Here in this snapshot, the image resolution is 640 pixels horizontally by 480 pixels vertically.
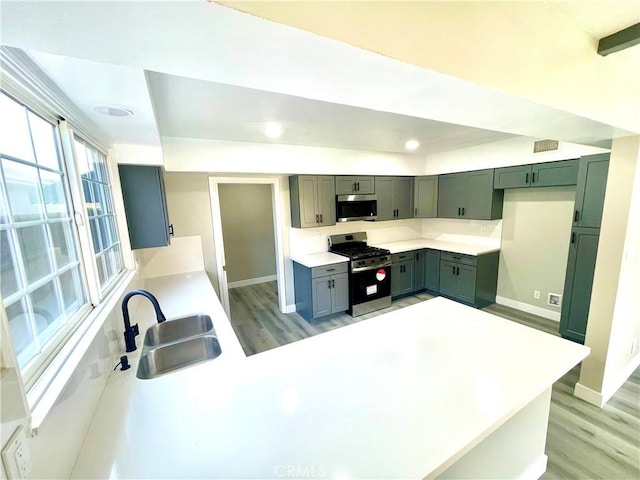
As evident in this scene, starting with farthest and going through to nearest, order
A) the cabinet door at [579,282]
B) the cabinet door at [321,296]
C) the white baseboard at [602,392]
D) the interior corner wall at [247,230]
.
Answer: the interior corner wall at [247,230] → the cabinet door at [321,296] → the cabinet door at [579,282] → the white baseboard at [602,392]

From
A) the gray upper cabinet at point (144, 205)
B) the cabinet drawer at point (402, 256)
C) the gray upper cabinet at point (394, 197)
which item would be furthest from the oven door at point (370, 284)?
the gray upper cabinet at point (144, 205)

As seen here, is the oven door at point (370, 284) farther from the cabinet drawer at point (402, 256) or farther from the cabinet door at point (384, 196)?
the cabinet door at point (384, 196)

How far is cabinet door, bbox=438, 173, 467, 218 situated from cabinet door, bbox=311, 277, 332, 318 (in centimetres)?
227

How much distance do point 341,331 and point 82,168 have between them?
1806mm

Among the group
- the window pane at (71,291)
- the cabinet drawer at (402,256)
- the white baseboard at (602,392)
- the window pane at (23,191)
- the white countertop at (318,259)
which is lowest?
the white baseboard at (602,392)

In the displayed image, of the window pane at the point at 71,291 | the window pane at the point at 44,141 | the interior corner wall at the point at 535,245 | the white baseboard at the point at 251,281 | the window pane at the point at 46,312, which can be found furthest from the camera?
the white baseboard at the point at 251,281

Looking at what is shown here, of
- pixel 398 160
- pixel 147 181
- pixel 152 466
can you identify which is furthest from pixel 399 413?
pixel 398 160

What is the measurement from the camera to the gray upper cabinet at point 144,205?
225 cm

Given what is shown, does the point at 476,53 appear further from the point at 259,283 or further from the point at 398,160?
the point at 259,283

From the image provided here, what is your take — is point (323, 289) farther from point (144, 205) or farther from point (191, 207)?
point (144, 205)

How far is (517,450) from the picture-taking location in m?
1.39

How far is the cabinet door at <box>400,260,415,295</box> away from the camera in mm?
4156

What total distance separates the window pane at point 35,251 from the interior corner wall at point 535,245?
4.66 metres

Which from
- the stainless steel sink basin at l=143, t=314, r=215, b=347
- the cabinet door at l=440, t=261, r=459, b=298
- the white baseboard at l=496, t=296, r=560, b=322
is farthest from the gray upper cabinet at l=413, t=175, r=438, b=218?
A: the stainless steel sink basin at l=143, t=314, r=215, b=347
